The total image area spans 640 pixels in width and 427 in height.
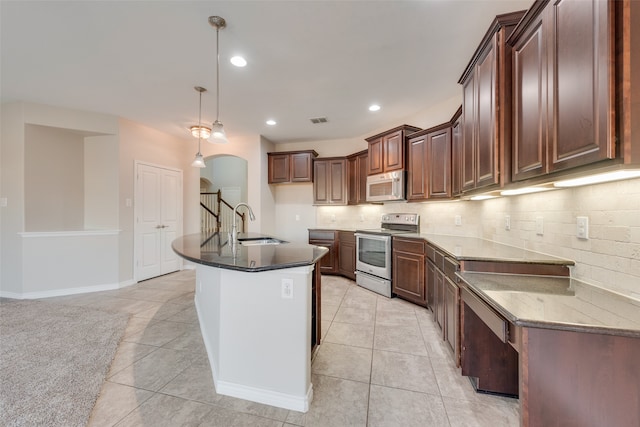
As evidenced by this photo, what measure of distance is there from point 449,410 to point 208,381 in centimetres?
166

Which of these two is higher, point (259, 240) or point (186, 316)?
point (259, 240)

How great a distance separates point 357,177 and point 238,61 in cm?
274

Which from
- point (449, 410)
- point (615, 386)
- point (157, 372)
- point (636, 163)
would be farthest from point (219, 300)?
point (636, 163)

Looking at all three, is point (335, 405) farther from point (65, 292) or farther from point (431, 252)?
point (65, 292)

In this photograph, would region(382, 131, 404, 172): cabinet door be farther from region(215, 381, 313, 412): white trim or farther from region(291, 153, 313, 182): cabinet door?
region(215, 381, 313, 412): white trim

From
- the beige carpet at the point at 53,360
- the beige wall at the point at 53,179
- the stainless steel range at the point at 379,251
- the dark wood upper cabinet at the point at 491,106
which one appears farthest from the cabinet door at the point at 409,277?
the beige wall at the point at 53,179

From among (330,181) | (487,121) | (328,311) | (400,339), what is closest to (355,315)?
(328,311)

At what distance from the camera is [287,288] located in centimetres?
158

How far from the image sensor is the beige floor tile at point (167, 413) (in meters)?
1.46

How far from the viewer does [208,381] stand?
184 centimetres

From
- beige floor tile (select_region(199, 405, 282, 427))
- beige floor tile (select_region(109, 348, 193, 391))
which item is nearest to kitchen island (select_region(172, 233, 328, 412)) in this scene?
beige floor tile (select_region(199, 405, 282, 427))

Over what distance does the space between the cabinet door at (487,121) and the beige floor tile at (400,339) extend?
1540mm

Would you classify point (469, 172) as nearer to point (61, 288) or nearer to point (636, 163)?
point (636, 163)

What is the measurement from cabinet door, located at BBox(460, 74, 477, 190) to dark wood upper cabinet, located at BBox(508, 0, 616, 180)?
50 centimetres
